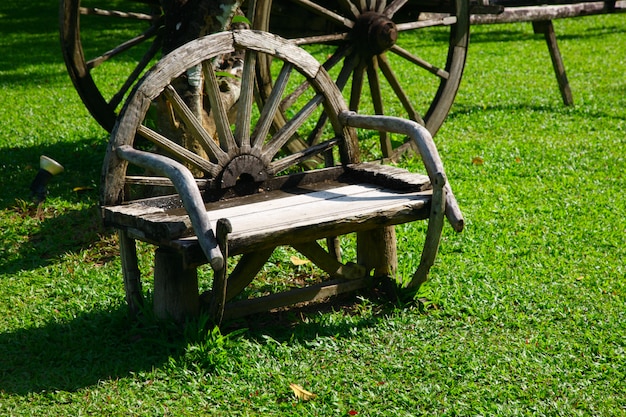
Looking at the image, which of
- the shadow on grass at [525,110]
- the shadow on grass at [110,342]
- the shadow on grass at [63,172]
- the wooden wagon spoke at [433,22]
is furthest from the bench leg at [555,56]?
the shadow on grass at [110,342]

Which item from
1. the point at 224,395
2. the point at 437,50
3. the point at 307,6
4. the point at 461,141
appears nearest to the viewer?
the point at 224,395

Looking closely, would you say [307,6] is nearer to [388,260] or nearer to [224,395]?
[388,260]

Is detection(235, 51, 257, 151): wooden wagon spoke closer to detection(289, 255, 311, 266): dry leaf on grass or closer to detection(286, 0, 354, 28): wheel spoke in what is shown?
detection(289, 255, 311, 266): dry leaf on grass

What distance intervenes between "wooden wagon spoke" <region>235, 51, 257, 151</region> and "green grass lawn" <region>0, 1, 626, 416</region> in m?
0.91

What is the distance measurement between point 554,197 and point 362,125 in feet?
8.02

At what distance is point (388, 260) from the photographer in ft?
14.9

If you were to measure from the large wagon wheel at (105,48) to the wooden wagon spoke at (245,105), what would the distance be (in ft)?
7.08

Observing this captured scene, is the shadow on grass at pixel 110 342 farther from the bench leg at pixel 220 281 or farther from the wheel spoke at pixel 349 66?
the wheel spoke at pixel 349 66

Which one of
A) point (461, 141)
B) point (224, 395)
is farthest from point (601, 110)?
point (224, 395)

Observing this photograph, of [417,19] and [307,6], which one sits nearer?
[307,6]

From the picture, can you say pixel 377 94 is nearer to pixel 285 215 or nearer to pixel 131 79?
pixel 131 79

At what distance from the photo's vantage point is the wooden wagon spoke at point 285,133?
4.26 m

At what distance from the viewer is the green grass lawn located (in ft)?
11.9

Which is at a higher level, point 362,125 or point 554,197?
point 362,125
